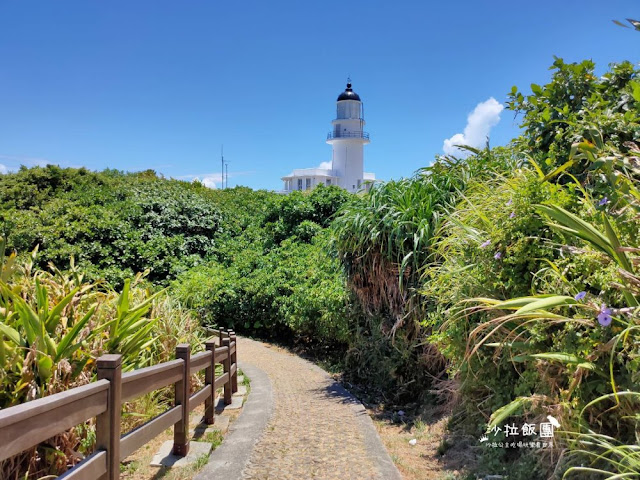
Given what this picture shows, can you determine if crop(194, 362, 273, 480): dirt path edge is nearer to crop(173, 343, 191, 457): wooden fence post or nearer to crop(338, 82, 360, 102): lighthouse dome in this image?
crop(173, 343, 191, 457): wooden fence post

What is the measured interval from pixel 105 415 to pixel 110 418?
3 centimetres

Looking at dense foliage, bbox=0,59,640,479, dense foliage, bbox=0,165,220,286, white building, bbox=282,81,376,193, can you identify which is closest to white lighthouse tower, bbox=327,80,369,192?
white building, bbox=282,81,376,193

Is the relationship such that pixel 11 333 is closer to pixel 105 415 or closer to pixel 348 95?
pixel 105 415

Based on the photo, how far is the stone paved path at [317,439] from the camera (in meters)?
3.85

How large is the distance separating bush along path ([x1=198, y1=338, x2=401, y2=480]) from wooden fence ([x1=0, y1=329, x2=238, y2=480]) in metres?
0.65

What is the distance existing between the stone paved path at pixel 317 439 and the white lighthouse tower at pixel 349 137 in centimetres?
4428

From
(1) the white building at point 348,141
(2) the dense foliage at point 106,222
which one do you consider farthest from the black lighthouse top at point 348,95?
(2) the dense foliage at point 106,222

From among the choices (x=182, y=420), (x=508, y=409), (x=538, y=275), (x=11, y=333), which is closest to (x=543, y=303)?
(x=508, y=409)

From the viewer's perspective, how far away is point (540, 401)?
2910mm

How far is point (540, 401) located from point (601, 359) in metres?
0.48

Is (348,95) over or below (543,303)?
over

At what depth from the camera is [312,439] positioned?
181 inches

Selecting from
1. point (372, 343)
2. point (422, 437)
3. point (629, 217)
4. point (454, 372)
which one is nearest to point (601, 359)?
point (629, 217)

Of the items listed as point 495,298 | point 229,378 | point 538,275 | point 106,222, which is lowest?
point 229,378
